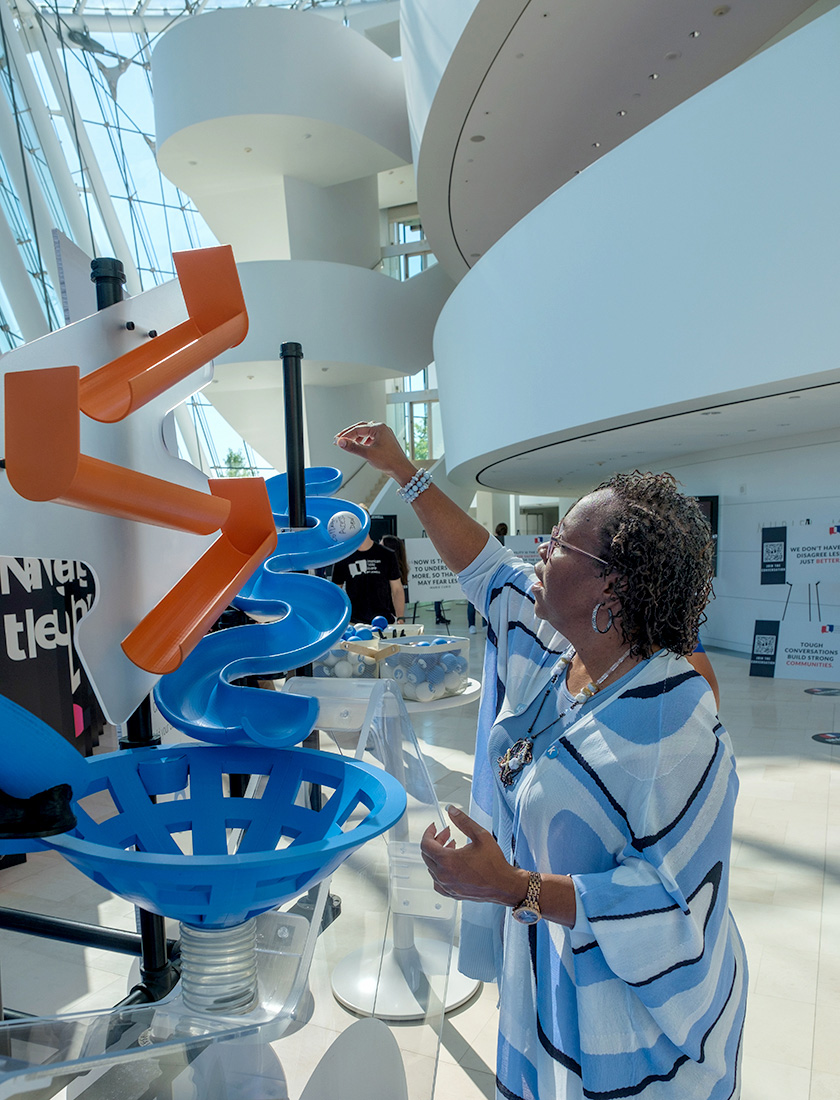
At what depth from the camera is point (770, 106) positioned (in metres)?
4.82

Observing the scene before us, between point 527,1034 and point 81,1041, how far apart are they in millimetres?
719

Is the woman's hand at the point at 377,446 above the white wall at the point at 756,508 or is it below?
above

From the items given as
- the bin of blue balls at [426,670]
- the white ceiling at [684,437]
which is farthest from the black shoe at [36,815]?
the white ceiling at [684,437]

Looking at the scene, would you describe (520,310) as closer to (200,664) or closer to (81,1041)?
(200,664)

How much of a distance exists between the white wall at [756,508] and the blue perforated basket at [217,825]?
8.25m

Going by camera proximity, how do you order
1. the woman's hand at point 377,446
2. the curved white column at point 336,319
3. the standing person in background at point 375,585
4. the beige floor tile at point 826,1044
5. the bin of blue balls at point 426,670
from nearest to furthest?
the woman's hand at point 377,446 < the beige floor tile at point 826,1044 < the bin of blue balls at point 426,670 < the standing person in background at point 375,585 < the curved white column at point 336,319

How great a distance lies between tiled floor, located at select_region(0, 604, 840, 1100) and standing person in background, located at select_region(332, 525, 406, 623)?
1.45m

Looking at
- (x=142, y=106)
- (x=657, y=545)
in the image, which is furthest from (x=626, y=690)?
(x=142, y=106)

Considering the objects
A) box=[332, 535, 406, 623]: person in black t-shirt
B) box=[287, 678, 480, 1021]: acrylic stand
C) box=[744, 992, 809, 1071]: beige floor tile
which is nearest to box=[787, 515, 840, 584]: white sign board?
box=[332, 535, 406, 623]: person in black t-shirt

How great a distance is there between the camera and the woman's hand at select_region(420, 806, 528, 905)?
0.97m

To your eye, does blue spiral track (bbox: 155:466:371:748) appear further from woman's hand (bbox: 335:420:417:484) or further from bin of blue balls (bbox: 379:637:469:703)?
bin of blue balls (bbox: 379:637:469:703)

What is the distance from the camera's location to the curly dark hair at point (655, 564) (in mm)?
1137

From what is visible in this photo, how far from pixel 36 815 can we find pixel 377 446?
3.29 ft

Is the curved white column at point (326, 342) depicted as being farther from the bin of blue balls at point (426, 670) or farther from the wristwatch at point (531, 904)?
the wristwatch at point (531, 904)
